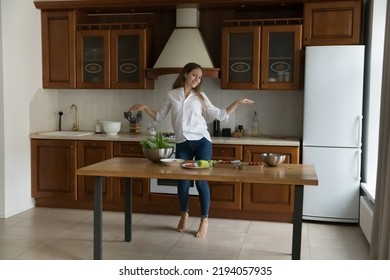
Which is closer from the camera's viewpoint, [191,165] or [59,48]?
[191,165]

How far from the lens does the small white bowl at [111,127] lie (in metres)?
5.02

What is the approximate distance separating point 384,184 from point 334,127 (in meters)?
1.52

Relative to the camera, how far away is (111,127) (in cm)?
502

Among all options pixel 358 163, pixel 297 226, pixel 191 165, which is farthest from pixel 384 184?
pixel 358 163

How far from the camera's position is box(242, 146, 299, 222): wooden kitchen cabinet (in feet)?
14.5

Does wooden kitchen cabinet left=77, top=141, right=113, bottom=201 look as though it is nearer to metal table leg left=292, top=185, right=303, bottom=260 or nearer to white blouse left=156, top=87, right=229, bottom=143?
white blouse left=156, top=87, right=229, bottom=143

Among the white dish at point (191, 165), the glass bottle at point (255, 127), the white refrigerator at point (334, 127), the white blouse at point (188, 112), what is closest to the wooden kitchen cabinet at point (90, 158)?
the white blouse at point (188, 112)

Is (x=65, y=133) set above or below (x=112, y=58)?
below

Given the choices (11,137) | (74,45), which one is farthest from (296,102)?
(11,137)

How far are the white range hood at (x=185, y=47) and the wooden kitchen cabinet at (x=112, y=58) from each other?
25cm

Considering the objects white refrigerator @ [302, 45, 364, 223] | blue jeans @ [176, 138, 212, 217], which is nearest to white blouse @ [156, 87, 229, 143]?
blue jeans @ [176, 138, 212, 217]

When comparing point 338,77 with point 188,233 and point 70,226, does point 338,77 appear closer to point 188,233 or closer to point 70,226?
point 188,233

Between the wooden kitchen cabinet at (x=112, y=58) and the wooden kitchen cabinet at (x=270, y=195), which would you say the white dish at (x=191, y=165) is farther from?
the wooden kitchen cabinet at (x=112, y=58)

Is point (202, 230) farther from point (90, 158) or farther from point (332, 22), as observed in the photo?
point (332, 22)
